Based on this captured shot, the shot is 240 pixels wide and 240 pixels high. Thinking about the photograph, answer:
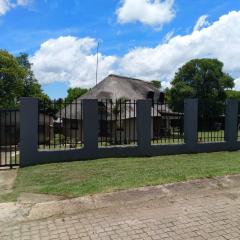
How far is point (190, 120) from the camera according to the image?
14.1 metres

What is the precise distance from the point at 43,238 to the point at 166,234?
1.78 m

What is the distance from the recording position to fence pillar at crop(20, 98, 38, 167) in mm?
11734

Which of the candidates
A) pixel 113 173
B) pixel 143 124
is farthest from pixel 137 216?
pixel 143 124

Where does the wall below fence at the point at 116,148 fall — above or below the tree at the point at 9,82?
below

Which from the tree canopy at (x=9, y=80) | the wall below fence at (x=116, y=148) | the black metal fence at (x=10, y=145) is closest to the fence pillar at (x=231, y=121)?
the wall below fence at (x=116, y=148)

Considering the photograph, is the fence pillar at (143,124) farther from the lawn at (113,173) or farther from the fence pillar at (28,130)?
the fence pillar at (28,130)

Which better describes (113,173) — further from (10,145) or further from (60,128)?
(60,128)

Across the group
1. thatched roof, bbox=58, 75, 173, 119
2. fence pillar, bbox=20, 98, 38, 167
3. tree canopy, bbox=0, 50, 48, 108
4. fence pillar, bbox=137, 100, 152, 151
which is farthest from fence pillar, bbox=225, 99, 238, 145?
tree canopy, bbox=0, 50, 48, 108

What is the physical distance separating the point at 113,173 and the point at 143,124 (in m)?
3.79

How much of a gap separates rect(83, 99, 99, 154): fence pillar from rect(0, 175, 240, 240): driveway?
196 inches

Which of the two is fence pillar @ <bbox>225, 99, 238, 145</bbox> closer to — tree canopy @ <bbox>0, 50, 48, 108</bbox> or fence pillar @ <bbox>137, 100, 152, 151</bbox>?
fence pillar @ <bbox>137, 100, 152, 151</bbox>

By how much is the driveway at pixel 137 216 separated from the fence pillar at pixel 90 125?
16.3ft

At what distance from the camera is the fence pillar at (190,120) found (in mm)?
14047

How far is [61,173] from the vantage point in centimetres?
1019
